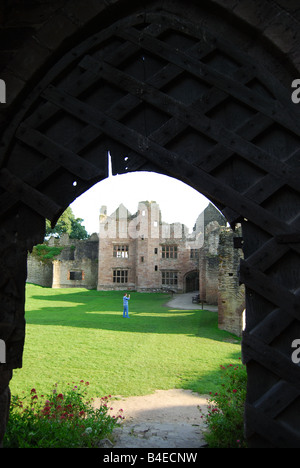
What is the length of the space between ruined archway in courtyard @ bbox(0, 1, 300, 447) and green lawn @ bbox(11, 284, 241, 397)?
531 cm

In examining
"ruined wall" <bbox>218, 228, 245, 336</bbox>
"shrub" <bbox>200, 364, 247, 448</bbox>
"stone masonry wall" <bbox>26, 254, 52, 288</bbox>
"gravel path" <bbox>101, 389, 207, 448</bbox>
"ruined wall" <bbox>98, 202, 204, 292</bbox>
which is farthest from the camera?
"stone masonry wall" <bbox>26, 254, 52, 288</bbox>

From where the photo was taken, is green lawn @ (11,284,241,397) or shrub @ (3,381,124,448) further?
green lawn @ (11,284,241,397)

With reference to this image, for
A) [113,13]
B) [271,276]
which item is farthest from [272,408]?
[113,13]

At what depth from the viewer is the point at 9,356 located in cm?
244

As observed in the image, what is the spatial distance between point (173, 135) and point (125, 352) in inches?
338

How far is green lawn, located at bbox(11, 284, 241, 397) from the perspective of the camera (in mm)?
7160

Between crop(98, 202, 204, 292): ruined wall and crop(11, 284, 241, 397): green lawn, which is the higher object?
crop(98, 202, 204, 292): ruined wall

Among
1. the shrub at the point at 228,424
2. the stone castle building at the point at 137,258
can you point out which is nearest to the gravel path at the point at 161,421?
the shrub at the point at 228,424

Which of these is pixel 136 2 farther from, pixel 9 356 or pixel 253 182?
pixel 9 356

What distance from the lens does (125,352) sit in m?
9.59

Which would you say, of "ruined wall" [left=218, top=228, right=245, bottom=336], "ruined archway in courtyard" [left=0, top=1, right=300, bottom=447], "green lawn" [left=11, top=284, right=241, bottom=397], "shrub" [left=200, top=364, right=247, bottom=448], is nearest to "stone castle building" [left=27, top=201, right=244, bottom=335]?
"green lawn" [left=11, top=284, right=241, bottom=397]

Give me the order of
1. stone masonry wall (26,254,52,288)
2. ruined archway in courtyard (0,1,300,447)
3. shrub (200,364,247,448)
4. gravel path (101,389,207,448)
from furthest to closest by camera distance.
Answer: stone masonry wall (26,254,52,288), gravel path (101,389,207,448), shrub (200,364,247,448), ruined archway in courtyard (0,1,300,447)

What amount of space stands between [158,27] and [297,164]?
1.74m

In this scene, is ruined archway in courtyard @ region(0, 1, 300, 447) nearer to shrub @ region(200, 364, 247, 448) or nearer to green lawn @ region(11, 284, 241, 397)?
shrub @ region(200, 364, 247, 448)
